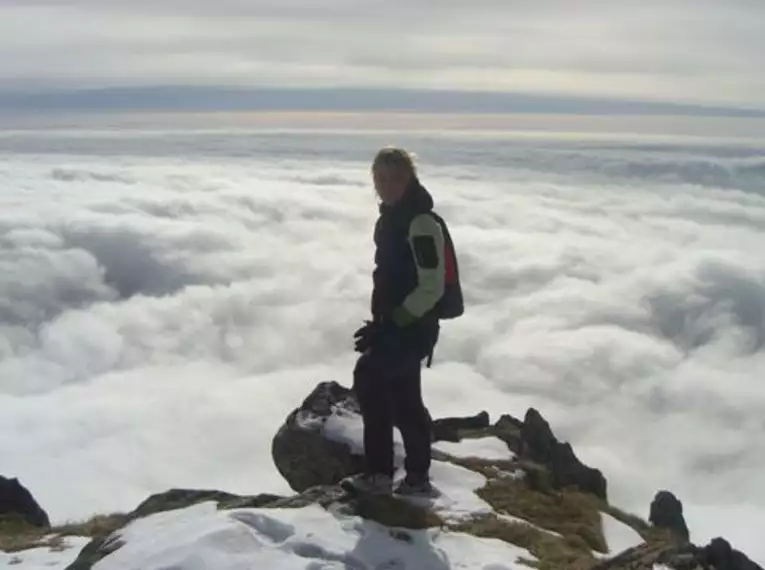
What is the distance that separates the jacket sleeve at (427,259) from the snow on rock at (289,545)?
7.18ft

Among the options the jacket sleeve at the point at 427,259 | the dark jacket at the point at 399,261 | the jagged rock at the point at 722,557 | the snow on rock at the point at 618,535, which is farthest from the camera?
the snow on rock at the point at 618,535

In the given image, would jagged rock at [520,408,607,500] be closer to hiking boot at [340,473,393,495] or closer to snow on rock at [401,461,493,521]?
snow on rock at [401,461,493,521]

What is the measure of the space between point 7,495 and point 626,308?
171884 mm

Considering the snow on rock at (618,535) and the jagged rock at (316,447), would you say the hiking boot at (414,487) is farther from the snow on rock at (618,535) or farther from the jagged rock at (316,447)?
the snow on rock at (618,535)

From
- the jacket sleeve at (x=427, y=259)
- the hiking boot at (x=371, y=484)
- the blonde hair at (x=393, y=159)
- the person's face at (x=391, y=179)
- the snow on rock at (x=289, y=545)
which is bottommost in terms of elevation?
the snow on rock at (x=289, y=545)

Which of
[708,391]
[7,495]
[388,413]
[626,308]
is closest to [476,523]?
[388,413]

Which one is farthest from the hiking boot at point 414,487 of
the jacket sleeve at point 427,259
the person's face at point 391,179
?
the person's face at point 391,179

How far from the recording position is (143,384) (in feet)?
488

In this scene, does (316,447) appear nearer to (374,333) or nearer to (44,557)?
(44,557)

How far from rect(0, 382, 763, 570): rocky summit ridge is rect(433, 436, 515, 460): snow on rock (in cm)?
2

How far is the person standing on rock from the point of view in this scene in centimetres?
870

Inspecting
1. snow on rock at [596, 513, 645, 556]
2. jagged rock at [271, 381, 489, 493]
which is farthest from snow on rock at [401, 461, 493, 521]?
snow on rock at [596, 513, 645, 556]

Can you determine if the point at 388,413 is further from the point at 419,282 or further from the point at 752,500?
the point at 752,500

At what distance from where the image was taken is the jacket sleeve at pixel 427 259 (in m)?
8.65
